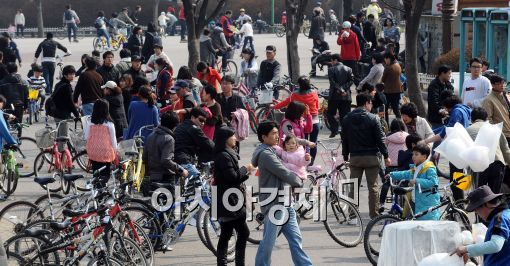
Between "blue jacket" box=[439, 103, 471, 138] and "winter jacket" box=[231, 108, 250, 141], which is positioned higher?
"blue jacket" box=[439, 103, 471, 138]

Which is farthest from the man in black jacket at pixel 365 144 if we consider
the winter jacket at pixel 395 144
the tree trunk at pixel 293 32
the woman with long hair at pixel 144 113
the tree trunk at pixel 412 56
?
the tree trunk at pixel 293 32

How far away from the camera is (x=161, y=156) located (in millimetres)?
13664

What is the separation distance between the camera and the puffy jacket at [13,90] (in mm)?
20969

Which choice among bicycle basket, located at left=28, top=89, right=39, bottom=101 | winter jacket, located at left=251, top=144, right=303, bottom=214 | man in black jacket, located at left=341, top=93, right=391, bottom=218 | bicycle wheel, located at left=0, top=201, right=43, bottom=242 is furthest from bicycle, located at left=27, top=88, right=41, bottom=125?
A: winter jacket, located at left=251, top=144, right=303, bottom=214

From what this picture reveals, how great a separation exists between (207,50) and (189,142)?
53.9 ft

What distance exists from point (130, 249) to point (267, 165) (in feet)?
5.30

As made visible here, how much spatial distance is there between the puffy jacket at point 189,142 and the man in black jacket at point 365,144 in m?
1.73

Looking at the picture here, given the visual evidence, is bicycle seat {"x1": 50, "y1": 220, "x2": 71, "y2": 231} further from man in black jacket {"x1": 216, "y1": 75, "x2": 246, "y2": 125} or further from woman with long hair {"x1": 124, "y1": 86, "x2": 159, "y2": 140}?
man in black jacket {"x1": 216, "y1": 75, "x2": 246, "y2": 125}

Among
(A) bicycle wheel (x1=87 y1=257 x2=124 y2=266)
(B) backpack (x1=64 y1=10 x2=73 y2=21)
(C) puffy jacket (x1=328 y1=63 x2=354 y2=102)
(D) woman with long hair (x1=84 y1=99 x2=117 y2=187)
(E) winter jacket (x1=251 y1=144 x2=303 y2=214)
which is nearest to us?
(A) bicycle wheel (x1=87 y1=257 x2=124 y2=266)

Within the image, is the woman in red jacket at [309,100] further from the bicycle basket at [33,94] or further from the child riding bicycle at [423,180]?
the bicycle basket at [33,94]

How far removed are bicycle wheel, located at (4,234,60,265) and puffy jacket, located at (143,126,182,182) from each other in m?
2.50

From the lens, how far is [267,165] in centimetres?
1179

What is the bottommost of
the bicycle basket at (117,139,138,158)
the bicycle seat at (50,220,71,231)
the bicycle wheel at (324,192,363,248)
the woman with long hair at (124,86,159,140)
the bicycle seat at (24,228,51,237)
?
the bicycle wheel at (324,192,363,248)

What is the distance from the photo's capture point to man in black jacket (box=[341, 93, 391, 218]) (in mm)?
14273
